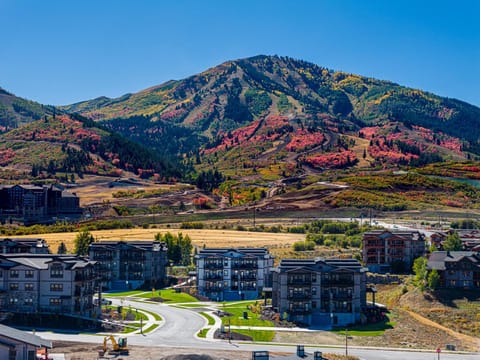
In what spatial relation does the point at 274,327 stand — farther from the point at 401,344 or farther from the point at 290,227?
the point at 290,227

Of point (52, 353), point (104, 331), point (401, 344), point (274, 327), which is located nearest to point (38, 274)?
point (104, 331)

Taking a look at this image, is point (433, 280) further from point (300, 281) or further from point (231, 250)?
point (231, 250)

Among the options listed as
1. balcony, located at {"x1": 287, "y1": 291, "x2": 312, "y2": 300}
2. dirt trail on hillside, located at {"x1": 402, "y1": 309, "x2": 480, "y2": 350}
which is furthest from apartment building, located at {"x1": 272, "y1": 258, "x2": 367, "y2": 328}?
dirt trail on hillside, located at {"x1": 402, "y1": 309, "x2": 480, "y2": 350}

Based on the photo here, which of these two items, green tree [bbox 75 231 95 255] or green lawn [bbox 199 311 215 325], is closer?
green lawn [bbox 199 311 215 325]

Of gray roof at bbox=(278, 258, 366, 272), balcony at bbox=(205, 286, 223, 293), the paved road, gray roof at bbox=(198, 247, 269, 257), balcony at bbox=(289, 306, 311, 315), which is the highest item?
gray roof at bbox=(198, 247, 269, 257)

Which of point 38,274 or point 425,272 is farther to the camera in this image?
point 425,272

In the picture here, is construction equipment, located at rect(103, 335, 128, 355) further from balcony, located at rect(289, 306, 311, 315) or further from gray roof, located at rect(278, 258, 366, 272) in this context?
gray roof, located at rect(278, 258, 366, 272)

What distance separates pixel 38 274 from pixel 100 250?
3196cm

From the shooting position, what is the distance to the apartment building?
88312 mm

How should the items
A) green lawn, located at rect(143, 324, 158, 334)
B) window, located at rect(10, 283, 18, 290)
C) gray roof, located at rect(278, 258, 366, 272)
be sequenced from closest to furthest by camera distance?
green lawn, located at rect(143, 324, 158, 334) < window, located at rect(10, 283, 18, 290) < gray roof, located at rect(278, 258, 366, 272)

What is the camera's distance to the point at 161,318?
3457 inches

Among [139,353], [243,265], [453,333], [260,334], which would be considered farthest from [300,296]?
[139,353]

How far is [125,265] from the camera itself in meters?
117

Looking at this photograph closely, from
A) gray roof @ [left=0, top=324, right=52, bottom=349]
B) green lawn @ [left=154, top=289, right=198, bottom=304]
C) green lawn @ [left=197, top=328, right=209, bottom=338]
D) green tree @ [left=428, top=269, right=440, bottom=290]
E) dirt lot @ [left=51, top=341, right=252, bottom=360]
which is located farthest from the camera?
green lawn @ [left=154, top=289, right=198, bottom=304]
